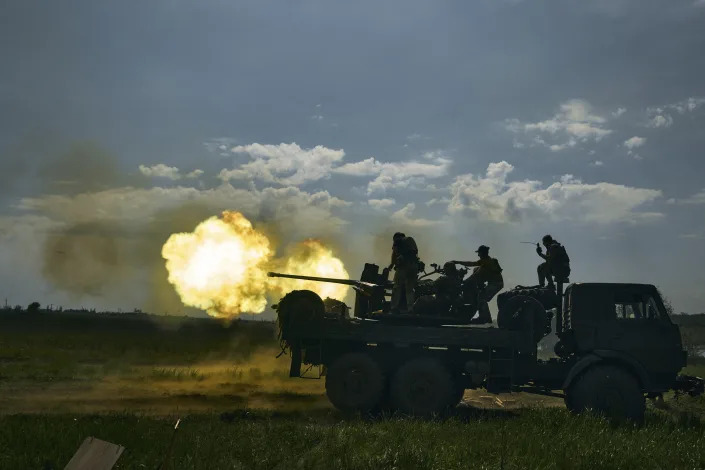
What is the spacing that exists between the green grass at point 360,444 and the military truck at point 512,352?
1454mm

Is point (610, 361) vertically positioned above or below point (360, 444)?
above

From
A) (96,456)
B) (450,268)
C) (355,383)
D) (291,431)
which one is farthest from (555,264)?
(96,456)

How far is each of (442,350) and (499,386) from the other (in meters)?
1.47

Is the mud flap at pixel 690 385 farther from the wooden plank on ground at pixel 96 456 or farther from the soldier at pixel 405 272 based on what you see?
the wooden plank on ground at pixel 96 456

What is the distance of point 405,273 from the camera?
1456 cm

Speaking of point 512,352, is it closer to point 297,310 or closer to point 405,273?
point 405,273

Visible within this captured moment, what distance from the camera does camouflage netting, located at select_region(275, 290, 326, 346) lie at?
14.0 metres

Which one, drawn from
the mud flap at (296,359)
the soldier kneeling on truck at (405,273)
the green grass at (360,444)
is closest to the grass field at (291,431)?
the green grass at (360,444)

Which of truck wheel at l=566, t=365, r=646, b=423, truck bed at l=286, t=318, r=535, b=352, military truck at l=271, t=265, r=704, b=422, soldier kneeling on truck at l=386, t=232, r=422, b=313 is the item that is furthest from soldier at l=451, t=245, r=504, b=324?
truck wheel at l=566, t=365, r=646, b=423

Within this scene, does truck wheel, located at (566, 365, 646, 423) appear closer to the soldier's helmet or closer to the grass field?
the grass field

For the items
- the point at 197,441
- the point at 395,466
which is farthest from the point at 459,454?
the point at 197,441

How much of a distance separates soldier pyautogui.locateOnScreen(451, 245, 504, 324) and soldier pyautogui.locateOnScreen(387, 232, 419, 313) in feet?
4.47

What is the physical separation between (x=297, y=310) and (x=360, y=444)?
533 cm

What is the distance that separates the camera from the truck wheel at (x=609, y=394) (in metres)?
12.4
